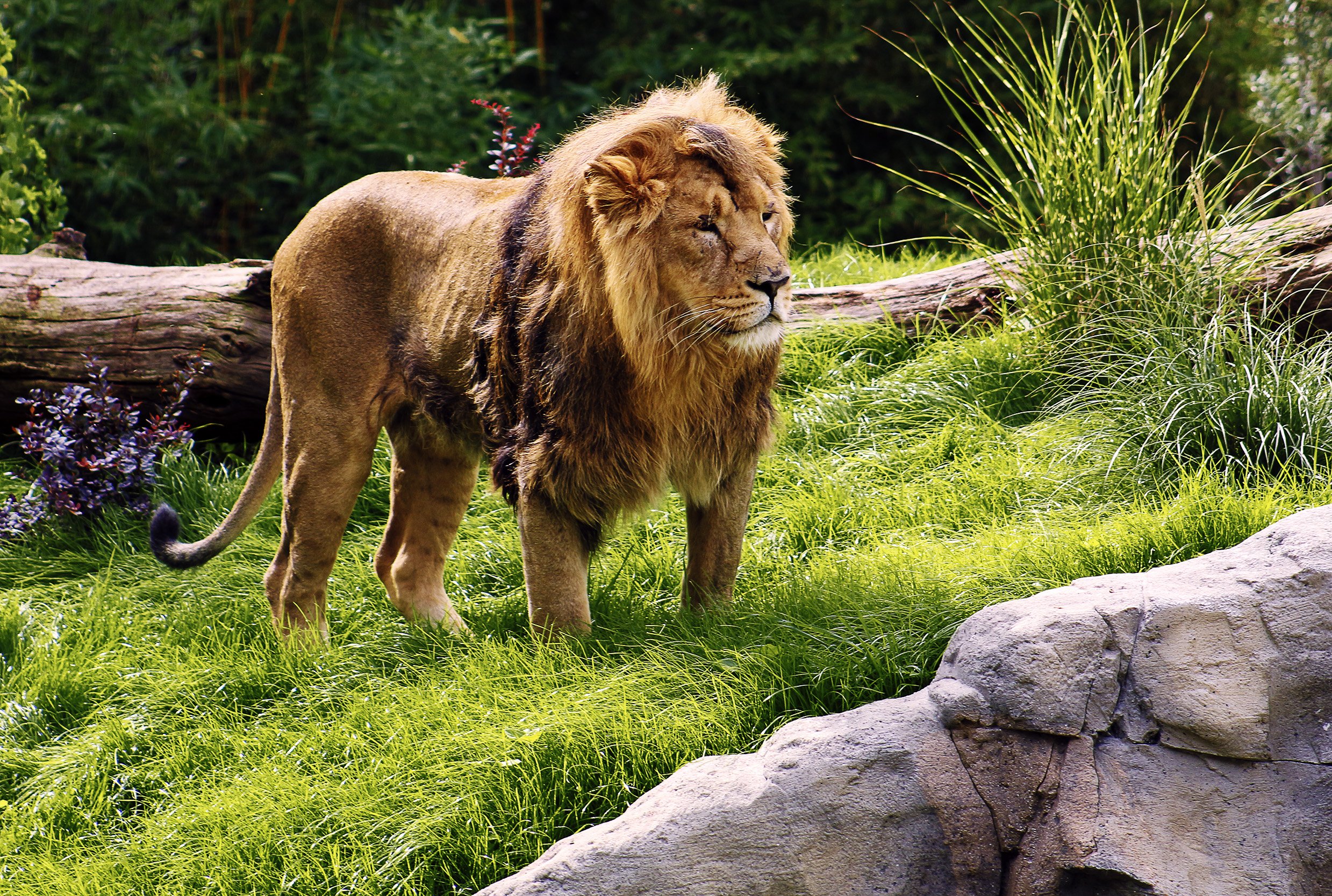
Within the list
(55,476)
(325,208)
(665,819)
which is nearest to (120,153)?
(55,476)

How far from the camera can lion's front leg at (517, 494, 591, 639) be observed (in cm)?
348

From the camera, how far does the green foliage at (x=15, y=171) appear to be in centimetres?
655

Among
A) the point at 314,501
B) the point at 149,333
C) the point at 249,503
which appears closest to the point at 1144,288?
Answer: the point at 314,501

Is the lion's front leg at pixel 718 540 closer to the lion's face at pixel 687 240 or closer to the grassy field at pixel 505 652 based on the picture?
the grassy field at pixel 505 652

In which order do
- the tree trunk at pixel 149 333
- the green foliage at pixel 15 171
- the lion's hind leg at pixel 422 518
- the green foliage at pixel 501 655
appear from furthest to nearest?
1. the green foliage at pixel 15 171
2. the tree trunk at pixel 149 333
3. the lion's hind leg at pixel 422 518
4. the green foliage at pixel 501 655

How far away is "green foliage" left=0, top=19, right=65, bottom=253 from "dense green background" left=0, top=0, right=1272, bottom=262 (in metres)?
1.20

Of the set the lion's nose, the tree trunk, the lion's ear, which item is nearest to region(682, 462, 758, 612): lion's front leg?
the lion's nose

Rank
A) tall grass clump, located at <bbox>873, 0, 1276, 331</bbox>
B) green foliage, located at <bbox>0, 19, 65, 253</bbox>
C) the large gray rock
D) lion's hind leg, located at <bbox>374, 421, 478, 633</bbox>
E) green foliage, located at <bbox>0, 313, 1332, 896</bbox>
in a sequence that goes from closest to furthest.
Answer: the large gray rock → green foliage, located at <bbox>0, 313, 1332, 896</bbox> → lion's hind leg, located at <bbox>374, 421, 478, 633</bbox> → tall grass clump, located at <bbox>873, 0, 1276, 331</bbox> → green foliage, located at <bbox>0, 19, 65, 253</bbox>

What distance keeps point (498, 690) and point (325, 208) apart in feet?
5.75

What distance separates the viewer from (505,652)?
11.8ft

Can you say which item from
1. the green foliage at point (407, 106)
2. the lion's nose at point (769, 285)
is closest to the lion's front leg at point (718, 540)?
the lion's nose at point (769, 285)

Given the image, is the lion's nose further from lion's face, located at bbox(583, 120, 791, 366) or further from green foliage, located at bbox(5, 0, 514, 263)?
green foliage, located at bbox(5, 0, 514, 263)

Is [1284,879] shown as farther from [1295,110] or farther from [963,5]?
[963,5]

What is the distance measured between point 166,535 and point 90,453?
4.56 feet
